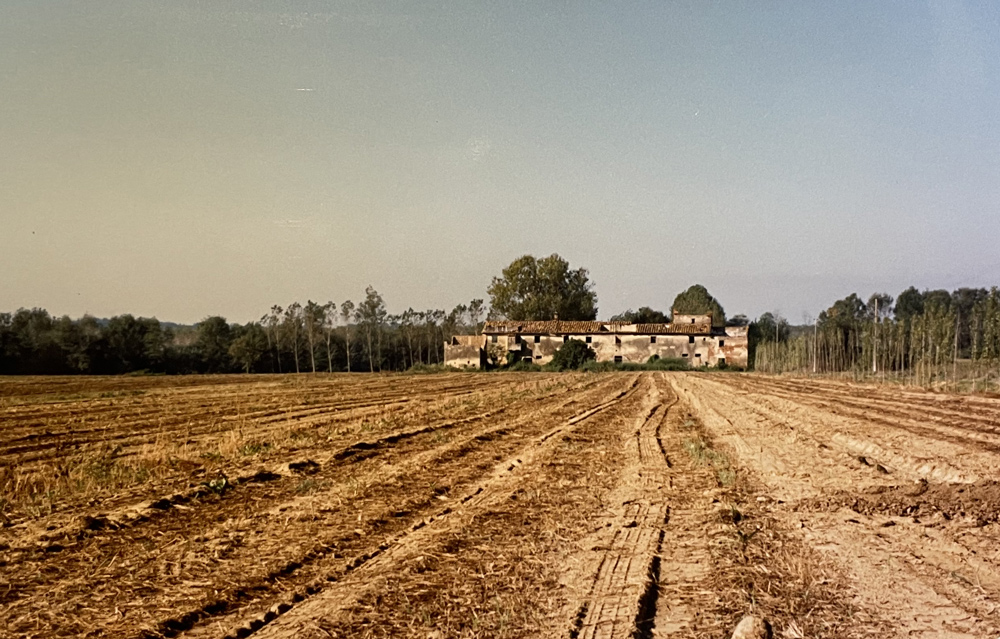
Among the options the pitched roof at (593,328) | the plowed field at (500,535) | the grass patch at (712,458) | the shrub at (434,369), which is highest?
the pitched roof at (593,328)

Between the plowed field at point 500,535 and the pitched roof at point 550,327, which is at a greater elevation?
the pitched roof at point 550,327

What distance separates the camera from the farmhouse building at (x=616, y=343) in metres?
86.8

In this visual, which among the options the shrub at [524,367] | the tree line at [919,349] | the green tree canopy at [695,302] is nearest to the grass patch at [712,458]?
the tree line at [919,349]

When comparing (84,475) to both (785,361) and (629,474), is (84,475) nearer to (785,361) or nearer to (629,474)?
(629,474)

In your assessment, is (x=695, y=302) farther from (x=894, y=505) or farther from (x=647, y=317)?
(x=894, y=505)

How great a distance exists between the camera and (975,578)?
6184mm

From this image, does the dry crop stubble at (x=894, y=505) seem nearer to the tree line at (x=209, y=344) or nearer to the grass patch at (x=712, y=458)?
the grass patch at (x=712, y=458)

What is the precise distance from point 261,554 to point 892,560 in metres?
5.82

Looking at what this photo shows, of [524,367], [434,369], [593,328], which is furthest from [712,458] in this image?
[593,328]

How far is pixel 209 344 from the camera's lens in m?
95.8

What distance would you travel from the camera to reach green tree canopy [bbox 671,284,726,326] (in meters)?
139

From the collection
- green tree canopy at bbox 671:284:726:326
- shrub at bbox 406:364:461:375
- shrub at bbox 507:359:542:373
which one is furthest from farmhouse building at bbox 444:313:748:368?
green tree canopy at bbox 671:284:726:326

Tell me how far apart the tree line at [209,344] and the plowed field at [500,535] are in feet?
240

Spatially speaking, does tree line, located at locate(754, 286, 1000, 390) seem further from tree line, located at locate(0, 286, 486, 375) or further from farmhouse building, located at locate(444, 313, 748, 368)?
tree line, located at locate(0, 286, 486, 375)
